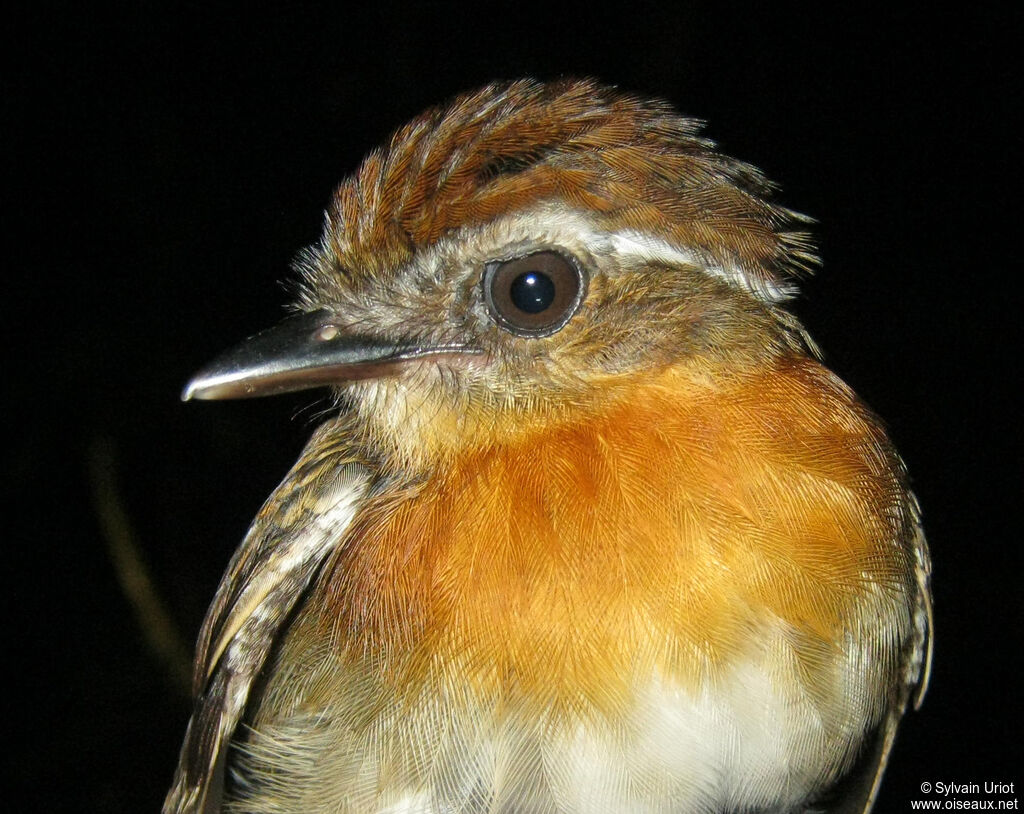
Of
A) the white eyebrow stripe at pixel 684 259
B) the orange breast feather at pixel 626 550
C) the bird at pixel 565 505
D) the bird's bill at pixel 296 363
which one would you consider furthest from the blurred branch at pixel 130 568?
the white eyebrow stripe at pixel 684 259

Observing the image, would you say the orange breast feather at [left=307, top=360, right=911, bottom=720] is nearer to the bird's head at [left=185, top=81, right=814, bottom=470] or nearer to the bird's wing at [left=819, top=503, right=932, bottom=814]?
the bird's head at [left=185, top=81, right=814, bottom=470]

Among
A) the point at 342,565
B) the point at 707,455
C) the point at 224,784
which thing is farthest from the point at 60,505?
the point at 707,455

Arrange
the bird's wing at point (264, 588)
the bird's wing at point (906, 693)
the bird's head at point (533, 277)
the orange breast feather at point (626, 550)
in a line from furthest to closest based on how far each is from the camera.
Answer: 1. the bird's wing at point (906, 693)
2. the bird's wing at point (264, 588)
3. the bird's head at point (533, 277)
4. the orange breast feather at point (626, 550)

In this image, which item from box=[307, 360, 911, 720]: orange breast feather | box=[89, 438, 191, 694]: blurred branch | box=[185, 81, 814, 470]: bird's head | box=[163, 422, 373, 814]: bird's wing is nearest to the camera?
box=[307, 360, 911, 720]: orange breast feather

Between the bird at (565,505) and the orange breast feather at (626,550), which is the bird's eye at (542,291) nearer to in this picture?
the bird at (565,505)

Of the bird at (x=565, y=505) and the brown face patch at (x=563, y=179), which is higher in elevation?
the brown face patch at (x=563, y=179)

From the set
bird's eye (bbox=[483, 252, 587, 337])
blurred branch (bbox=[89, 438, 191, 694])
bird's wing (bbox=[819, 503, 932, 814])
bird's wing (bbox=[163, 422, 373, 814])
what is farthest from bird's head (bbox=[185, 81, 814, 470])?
blurred branch (bbox=[89, 438, 191, 694])

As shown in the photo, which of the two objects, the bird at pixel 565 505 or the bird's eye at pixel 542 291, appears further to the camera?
the bird's eye at pixel 542 291
